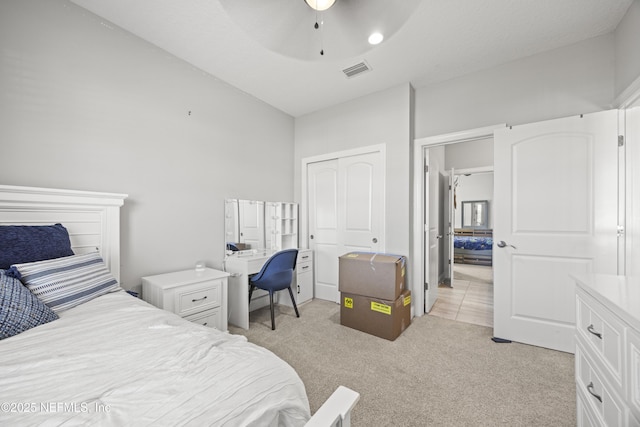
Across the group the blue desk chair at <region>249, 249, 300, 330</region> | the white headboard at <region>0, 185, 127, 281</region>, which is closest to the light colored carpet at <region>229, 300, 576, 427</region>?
the blue desk chair at <region>249, 249, 300, 330</region>

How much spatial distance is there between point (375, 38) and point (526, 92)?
8.13 ft

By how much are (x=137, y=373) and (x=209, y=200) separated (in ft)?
7.21

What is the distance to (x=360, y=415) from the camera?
4.99 ft

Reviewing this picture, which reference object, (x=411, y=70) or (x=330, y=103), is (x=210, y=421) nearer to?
(x=411, y=70)

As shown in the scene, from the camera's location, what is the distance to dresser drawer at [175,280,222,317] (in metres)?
2.05

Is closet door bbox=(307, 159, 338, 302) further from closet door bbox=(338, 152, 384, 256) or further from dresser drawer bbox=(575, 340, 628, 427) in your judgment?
dresser drawer bbox=(575, 340, 628, 427)

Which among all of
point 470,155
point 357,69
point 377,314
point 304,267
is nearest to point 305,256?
point 304,267

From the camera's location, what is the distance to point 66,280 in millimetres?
1382

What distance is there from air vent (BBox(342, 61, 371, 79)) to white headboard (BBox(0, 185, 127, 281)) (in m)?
2.38

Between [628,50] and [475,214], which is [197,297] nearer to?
[628,50]

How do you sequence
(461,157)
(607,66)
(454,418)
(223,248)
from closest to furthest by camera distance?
(454,418) → (607,66) → (223,248) → (461,157)

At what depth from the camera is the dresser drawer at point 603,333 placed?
2.85 feet

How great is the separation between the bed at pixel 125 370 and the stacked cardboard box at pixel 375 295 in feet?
5.79

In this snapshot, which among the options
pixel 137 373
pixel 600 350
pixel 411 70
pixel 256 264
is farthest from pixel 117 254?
pixel 411 70
